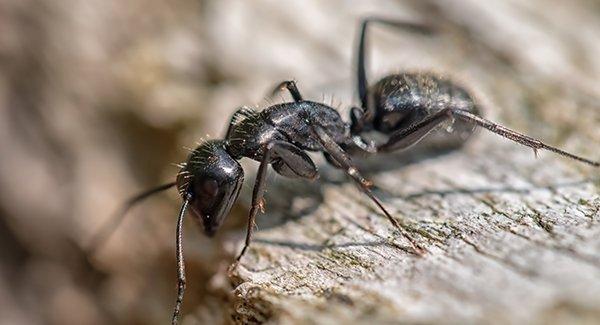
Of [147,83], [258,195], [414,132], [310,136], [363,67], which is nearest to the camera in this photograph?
[258,195]

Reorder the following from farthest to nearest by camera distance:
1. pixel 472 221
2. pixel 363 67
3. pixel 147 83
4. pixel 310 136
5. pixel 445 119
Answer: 1. pixel 147 83
2. pixel 363 67
3. pixel 310 136
4. pixel 445 119
5. pixel 472 221

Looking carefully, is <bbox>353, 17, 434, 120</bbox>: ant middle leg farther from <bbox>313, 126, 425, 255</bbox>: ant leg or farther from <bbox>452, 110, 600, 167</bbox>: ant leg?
<bbox>452, 110, 600, 167</bbox>: ant leg

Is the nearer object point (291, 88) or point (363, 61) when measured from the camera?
point (291, 88)

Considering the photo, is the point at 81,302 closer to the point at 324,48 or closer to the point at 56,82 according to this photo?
the point at 56,82

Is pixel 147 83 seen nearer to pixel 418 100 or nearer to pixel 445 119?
pixel 418 100

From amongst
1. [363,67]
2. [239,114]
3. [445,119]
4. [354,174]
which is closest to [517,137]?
[445,119]

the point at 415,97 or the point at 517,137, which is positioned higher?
the point at 415,97
